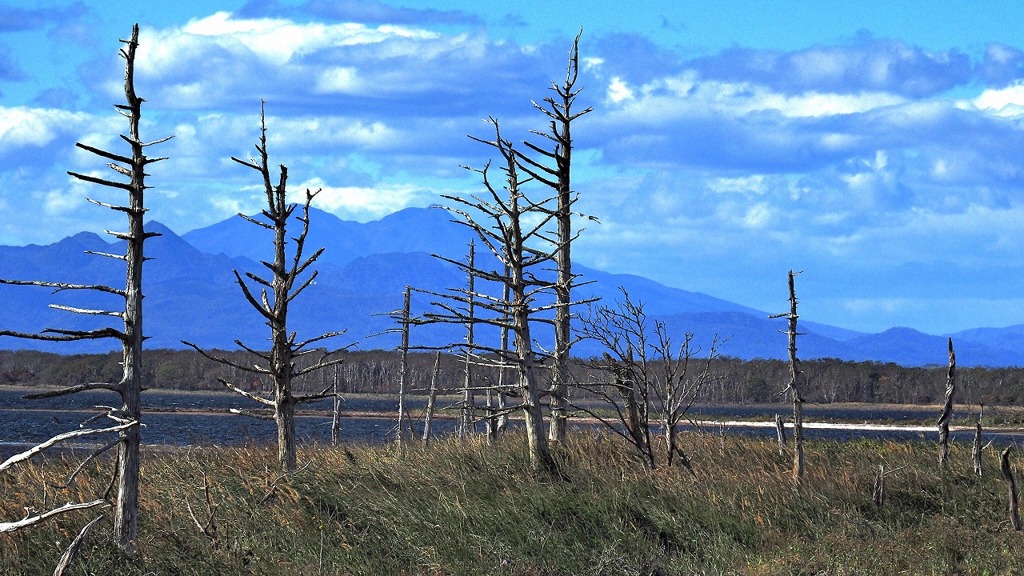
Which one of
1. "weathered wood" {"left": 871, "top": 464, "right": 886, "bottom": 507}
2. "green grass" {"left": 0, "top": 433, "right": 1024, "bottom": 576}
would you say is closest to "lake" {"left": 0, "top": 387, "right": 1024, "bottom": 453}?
"weathered wood" {"left": 871, "top": 464, "right": 886, "bottom": 507}

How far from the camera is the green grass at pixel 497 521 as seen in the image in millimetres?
12797

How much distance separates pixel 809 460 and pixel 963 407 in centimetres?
10249

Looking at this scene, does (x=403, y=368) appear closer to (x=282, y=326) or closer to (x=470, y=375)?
(x=470, y=375)

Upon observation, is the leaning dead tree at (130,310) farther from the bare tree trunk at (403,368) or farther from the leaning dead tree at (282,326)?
the bare tree trunk at (403,368)

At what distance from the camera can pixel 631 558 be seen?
13992 millimetres

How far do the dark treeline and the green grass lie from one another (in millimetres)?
100384

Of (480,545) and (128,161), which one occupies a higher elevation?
(128,161)

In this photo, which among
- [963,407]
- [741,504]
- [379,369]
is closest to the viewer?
[741,504]

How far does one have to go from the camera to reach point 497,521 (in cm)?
1430

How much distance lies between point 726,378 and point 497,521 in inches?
4832

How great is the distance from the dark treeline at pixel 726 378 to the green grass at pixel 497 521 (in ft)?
329

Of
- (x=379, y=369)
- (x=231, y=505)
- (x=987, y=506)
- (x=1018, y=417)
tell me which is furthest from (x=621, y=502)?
(x=379, y=369)

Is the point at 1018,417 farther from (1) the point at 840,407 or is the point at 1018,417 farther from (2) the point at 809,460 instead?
(2) the point at 809,460

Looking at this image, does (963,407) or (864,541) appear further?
(963,407)
